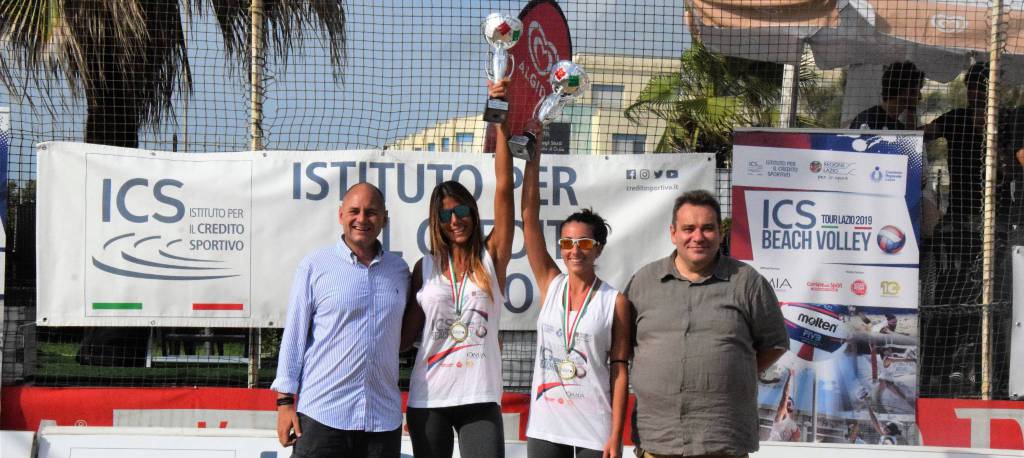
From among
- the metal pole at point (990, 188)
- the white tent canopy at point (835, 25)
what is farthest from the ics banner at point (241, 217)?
the metal pole at point (990, 188)

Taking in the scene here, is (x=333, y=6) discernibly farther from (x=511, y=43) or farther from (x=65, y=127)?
(x=511, y=43)

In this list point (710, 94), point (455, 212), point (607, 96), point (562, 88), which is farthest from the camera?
point (710, 94)

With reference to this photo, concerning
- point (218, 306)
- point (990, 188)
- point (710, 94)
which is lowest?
point (218, 306)

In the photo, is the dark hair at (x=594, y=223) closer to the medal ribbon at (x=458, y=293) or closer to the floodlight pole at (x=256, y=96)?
the medal ribbon at (x=458, y=293)

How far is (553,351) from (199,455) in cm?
250

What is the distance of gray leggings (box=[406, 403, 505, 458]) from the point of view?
3648 mm

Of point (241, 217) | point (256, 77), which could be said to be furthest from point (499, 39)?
point (241, 217)

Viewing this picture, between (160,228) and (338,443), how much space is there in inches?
101

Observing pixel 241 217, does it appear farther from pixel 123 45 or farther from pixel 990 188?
pixel 990 188

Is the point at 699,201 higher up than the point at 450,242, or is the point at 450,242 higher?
the point at 699,201

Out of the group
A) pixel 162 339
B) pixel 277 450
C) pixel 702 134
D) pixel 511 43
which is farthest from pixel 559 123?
pixel 702 134

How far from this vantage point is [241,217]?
5.69 m

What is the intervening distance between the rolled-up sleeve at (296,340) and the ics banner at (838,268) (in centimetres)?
289

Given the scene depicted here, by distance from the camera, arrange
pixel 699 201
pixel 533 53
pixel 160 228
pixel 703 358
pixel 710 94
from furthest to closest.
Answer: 1. pixel 710 94
2. pixel 533 53
3. pixel 160 228
4. pixel 699 201
5. pixel 703 358
